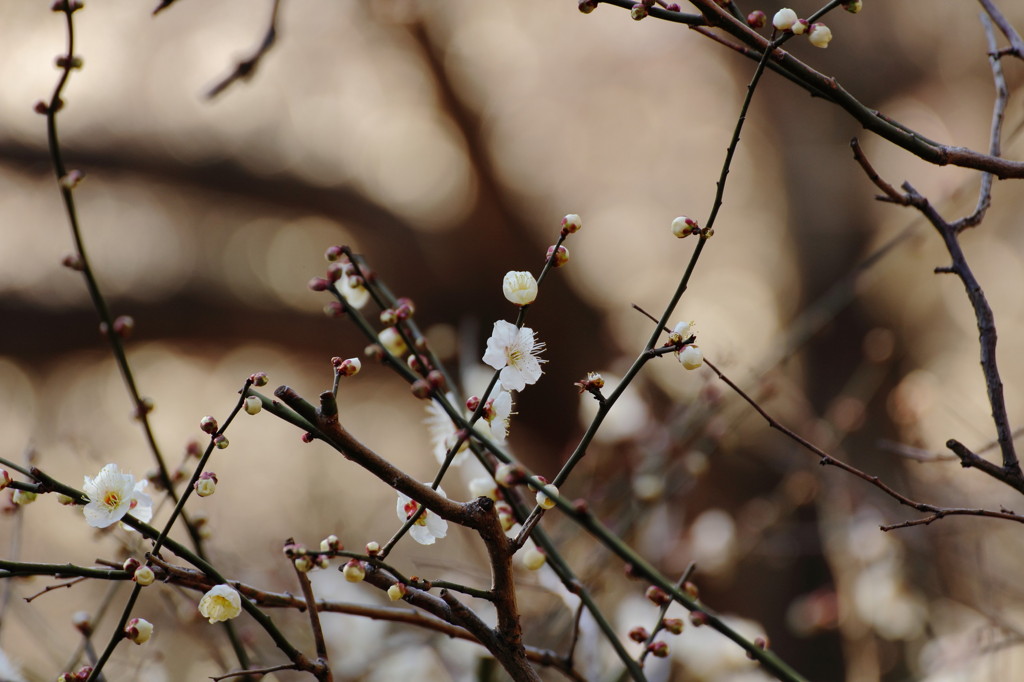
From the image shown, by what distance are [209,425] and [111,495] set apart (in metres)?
0.08

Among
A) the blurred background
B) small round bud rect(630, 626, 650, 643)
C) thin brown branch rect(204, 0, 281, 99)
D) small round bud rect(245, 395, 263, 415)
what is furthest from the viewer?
the blurred background

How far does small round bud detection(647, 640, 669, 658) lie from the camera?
623 mm

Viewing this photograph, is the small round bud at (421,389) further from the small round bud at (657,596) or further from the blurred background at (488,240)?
the blurred background at (488,240)

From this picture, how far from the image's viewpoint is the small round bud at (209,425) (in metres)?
0.50

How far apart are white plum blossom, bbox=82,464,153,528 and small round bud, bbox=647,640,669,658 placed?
38 centimetres

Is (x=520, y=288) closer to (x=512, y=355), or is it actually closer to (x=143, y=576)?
(x=512, y=355)

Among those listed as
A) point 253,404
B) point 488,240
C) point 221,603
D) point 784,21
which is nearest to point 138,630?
point 221,603

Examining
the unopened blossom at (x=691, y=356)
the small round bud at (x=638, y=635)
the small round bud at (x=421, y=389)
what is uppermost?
the unopened blossom at (x=691, y=356)

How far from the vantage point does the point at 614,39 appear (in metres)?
2.84

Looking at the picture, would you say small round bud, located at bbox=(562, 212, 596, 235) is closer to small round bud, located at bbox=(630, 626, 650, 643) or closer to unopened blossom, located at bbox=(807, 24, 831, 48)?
unopened blossom, located at bbox=(807, 24, 831, 48)

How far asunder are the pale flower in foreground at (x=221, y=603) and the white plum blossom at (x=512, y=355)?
209mm

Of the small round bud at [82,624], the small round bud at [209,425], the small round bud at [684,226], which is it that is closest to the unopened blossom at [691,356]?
the small round bud at [684,226]

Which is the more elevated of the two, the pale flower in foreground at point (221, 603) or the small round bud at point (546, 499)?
the small round bud at point (546, 499)

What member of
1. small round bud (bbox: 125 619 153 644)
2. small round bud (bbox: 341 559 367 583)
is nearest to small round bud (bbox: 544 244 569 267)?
small round bud (bbox: 341 559 367 583)
